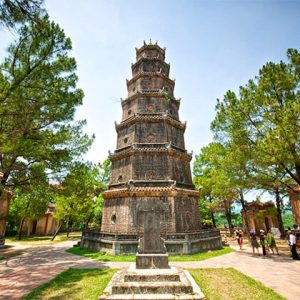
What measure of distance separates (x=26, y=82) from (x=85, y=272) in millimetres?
9225

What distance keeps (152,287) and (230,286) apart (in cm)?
311

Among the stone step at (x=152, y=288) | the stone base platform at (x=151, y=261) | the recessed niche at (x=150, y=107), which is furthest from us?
the recessed niche at (x=150, y=107)

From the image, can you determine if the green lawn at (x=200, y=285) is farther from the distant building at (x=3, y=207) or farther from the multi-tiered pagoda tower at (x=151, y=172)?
the distant building at (x=3, y=207)

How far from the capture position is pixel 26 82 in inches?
384

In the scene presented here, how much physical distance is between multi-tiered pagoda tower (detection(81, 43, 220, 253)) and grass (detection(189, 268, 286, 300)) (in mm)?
4766

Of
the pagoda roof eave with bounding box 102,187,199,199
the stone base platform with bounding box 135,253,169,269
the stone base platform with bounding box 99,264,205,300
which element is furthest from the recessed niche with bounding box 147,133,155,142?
the stone base platform with bounding box 99,264,205,300

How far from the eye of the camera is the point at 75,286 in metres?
7.62

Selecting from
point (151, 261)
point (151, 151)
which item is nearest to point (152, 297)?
point (151, 261)

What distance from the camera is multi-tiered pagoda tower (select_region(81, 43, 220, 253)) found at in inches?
589

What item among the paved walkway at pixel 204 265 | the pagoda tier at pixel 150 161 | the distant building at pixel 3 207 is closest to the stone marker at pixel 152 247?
the paved walkway at pixel 204 265

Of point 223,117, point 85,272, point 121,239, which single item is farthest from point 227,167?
point 85,272

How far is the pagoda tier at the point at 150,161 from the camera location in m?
15.5

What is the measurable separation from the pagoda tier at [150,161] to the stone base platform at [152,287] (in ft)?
26.6

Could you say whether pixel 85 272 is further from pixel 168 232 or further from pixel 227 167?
pixel 227 167
